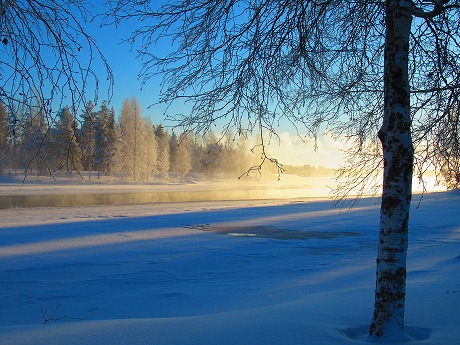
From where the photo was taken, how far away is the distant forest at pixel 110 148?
297 cm

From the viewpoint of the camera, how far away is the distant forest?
2969 mm

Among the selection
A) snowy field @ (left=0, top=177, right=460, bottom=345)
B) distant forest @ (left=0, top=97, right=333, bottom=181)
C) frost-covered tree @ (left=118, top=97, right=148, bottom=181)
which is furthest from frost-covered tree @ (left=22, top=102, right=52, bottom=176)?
frost-covered tree @ (left=118, top=97, right=148, bottom=181)

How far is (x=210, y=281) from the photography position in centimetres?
870

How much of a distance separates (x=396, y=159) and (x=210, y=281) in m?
6.06

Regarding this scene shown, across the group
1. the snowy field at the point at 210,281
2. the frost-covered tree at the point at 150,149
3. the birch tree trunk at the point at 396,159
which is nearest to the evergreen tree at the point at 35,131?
the snowy field at the point at 210,281

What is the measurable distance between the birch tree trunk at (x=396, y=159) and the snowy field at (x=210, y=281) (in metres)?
0.62

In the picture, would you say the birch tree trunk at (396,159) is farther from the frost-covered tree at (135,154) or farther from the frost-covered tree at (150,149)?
the frost-covered tree at (150,149)

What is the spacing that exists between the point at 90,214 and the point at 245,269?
570 inches

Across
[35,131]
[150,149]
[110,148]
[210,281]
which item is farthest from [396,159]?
[150,149]

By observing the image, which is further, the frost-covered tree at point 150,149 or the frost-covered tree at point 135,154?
the frost-covered tree at point 150,149

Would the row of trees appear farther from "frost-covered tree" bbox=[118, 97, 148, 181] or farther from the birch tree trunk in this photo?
the birch tree trunk

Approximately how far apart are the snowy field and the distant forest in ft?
5.23

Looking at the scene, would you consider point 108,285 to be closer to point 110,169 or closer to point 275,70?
point 275,70

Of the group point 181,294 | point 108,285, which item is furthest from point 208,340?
point 108,285
